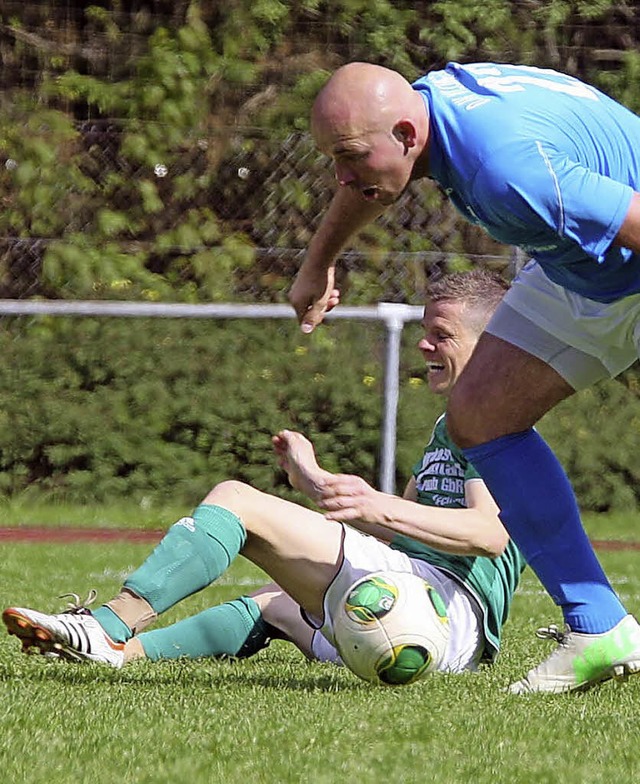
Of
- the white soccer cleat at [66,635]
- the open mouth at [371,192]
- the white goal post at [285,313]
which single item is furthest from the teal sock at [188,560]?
the white goal post at [285,313]

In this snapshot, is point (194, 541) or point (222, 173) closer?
point (194, 541)

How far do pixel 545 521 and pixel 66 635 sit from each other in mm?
1197

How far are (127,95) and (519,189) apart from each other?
815 cm

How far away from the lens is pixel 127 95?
11039mm

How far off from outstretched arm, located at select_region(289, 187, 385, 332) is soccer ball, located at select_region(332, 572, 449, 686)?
700 millimetres

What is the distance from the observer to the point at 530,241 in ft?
11.1

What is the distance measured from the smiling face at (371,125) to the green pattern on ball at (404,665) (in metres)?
1.12

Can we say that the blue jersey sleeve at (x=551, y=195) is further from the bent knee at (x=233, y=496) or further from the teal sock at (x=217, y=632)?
the teal sock at (x=217, y=632)

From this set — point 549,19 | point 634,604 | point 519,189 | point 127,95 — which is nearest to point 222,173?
point 127,95

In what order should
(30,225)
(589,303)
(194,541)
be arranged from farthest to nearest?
(30,225)
(194,541)
(589,303)

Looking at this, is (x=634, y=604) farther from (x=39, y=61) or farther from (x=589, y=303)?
(x=39, y=61)

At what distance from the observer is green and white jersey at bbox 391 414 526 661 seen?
13.8 ft

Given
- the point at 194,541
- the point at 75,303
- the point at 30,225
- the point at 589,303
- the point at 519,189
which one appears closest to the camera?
the point at 519,189

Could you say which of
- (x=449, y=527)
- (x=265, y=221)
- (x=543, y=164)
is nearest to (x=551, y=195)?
(x=543, y=164)
